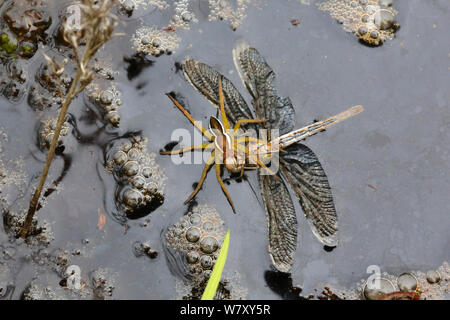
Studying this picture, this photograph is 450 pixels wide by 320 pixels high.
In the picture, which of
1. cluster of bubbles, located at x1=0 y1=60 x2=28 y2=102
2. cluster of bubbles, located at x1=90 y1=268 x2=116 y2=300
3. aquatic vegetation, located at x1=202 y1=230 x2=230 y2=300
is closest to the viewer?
aquatic vegetation, located at x1=202 y1=230 x2=230 y2=300

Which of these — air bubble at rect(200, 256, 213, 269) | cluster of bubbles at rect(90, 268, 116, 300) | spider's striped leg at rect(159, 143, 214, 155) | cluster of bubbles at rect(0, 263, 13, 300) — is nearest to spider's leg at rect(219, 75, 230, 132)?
spider's striped leg at rect(159, 143, 214, 155)

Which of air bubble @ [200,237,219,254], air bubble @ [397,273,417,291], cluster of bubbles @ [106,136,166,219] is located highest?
cluster of bubbles @ [106,136,166,219]

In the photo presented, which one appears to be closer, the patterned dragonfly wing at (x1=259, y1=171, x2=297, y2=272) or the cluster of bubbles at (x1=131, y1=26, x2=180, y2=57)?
the patterned dragonfly wing at (x1=259, y1=171, x2=297, y2=272)

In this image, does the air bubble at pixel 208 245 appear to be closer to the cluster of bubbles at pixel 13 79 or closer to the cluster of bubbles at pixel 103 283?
the cluster of bubbles at pixel 103 283

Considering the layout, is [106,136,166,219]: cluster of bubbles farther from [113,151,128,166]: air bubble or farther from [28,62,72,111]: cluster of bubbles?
[28,62,72,111]: cluster of bubbles

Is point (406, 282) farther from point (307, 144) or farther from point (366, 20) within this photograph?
point (366, 20)

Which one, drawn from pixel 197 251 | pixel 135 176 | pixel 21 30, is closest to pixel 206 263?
pixel 197 251

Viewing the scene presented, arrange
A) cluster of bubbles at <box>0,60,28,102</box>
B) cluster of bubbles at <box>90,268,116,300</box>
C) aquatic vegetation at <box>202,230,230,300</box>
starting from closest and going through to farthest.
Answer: aquatic vegetation at <box>202,230,230,300</box> → cluster of bubbles at <box>90,268,116,300</box> → cluster of bubbles at <box>0,60,28,102</box>
